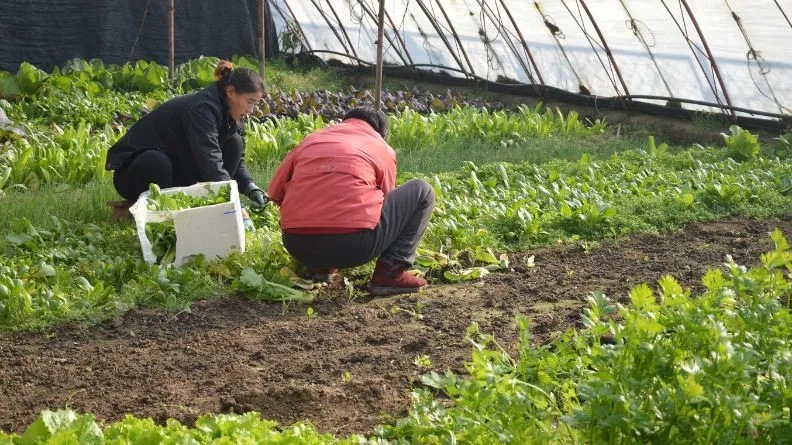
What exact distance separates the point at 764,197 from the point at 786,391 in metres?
4.88

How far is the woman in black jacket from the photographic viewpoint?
5621mm

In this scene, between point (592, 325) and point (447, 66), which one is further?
point (447, 66)

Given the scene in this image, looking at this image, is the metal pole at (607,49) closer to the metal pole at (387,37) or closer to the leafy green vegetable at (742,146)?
the leafy green vegetable at (742,146)

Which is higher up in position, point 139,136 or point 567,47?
point 139,136

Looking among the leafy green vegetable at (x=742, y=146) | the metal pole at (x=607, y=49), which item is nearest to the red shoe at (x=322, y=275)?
the leafy green vegetable at (x=742, y=146)

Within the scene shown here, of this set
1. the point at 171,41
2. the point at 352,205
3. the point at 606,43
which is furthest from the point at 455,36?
the point at 352,205

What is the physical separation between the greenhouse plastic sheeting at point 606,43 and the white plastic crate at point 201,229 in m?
6.42

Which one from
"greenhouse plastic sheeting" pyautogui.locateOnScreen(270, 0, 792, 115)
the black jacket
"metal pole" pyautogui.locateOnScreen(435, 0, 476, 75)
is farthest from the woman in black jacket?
"metal pole" pyautogui.locateOnScreen(435, 0, 476, 75)

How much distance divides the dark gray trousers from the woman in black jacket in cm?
111

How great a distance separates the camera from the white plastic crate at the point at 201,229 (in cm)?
508

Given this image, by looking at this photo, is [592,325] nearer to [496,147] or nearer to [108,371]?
[108,371]

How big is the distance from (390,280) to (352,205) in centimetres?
56

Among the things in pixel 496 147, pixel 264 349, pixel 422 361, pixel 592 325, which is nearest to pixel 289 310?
pixel 264 349

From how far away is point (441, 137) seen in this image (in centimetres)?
902
